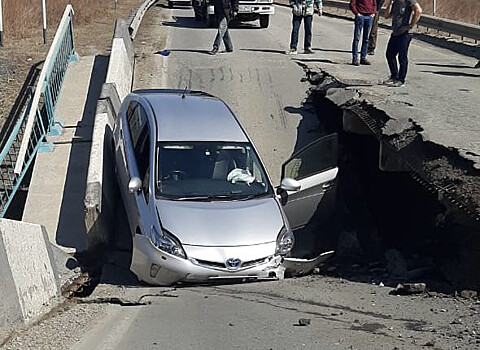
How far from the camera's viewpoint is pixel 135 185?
1012 cm

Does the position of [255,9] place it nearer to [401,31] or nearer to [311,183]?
[401,31]

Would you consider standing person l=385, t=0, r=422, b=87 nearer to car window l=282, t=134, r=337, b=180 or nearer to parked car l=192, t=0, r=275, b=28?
car window l=282, t=134, r=337, b=180

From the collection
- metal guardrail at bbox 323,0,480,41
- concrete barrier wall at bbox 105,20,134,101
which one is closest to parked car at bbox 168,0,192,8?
metal guardrail at bbox 323,0,480,41

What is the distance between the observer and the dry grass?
22.4 meters

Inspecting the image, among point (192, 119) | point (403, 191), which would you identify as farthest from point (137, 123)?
point (403, 191)

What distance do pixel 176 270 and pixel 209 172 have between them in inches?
66.5

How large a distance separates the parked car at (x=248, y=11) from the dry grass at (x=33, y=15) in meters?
3.34

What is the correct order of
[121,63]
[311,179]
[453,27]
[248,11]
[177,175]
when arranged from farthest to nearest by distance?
[248,11] < [453,27] < [121,63] < [311,179] < [177,175]

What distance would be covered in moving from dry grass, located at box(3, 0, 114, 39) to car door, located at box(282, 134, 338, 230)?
12.4 meters

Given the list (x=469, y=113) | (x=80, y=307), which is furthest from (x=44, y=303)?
(x=469, y=113)

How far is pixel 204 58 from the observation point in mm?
19938

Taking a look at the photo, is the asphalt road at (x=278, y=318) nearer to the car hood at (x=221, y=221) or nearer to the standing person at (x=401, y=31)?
the car hood at (x=221, y=221)

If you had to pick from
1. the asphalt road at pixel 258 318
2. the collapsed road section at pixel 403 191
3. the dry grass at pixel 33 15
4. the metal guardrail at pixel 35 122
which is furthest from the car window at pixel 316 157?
the dry grass at pixel 33 15

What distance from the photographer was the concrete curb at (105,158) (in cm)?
1100
